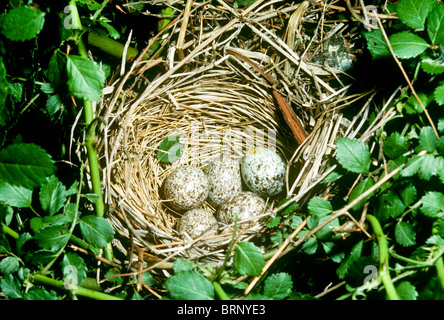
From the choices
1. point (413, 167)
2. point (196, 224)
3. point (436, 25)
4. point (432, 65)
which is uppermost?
point (436, 25)

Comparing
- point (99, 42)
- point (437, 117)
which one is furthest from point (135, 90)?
point (437, 117)

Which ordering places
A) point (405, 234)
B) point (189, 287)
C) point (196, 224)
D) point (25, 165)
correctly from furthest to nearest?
1. point (196, 224)
2. point (405, 234)
3. point (189, 287)
4. point (25, 165)

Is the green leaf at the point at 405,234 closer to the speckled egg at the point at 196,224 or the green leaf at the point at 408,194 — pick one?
the green leaf at the point at 408,194

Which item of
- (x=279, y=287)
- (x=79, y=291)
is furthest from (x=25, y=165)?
(x=279, y=287)

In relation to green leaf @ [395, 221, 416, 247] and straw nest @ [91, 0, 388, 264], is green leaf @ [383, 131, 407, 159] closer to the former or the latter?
straw nest @ [91, 0, 388, 264]

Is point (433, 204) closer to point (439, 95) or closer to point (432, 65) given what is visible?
point (439, 95)

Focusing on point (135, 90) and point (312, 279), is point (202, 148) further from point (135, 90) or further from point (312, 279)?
point (312, 279)
